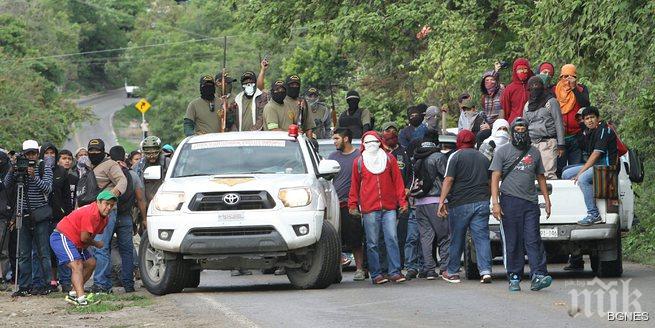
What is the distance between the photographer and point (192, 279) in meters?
17.8

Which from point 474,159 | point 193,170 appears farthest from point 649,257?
point 193,170

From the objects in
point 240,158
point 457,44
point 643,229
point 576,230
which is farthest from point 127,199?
point 457,44

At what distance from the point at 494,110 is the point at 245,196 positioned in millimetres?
5605

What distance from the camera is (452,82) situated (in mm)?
33031

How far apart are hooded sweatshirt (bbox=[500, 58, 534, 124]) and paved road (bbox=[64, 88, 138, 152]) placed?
66.6 metres

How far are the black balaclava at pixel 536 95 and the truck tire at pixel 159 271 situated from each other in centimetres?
500

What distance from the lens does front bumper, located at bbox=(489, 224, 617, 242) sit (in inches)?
699

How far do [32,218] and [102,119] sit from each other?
103 meters

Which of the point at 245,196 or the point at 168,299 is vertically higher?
the point at 245,196

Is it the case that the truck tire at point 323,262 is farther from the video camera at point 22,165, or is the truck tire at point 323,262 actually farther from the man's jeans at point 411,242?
the video camera at point 22,165

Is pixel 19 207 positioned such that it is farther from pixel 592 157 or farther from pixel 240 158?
pixel 592 157

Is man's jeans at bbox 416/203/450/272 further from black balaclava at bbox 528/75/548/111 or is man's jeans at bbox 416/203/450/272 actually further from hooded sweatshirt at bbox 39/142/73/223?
hooded sweatshirt at bbox 39/142/73/223

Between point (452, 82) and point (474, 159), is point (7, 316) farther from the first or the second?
point (452, 82)

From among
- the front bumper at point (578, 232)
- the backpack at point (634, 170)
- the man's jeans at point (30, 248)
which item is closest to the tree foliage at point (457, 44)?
the backpack at point (634, 170)
